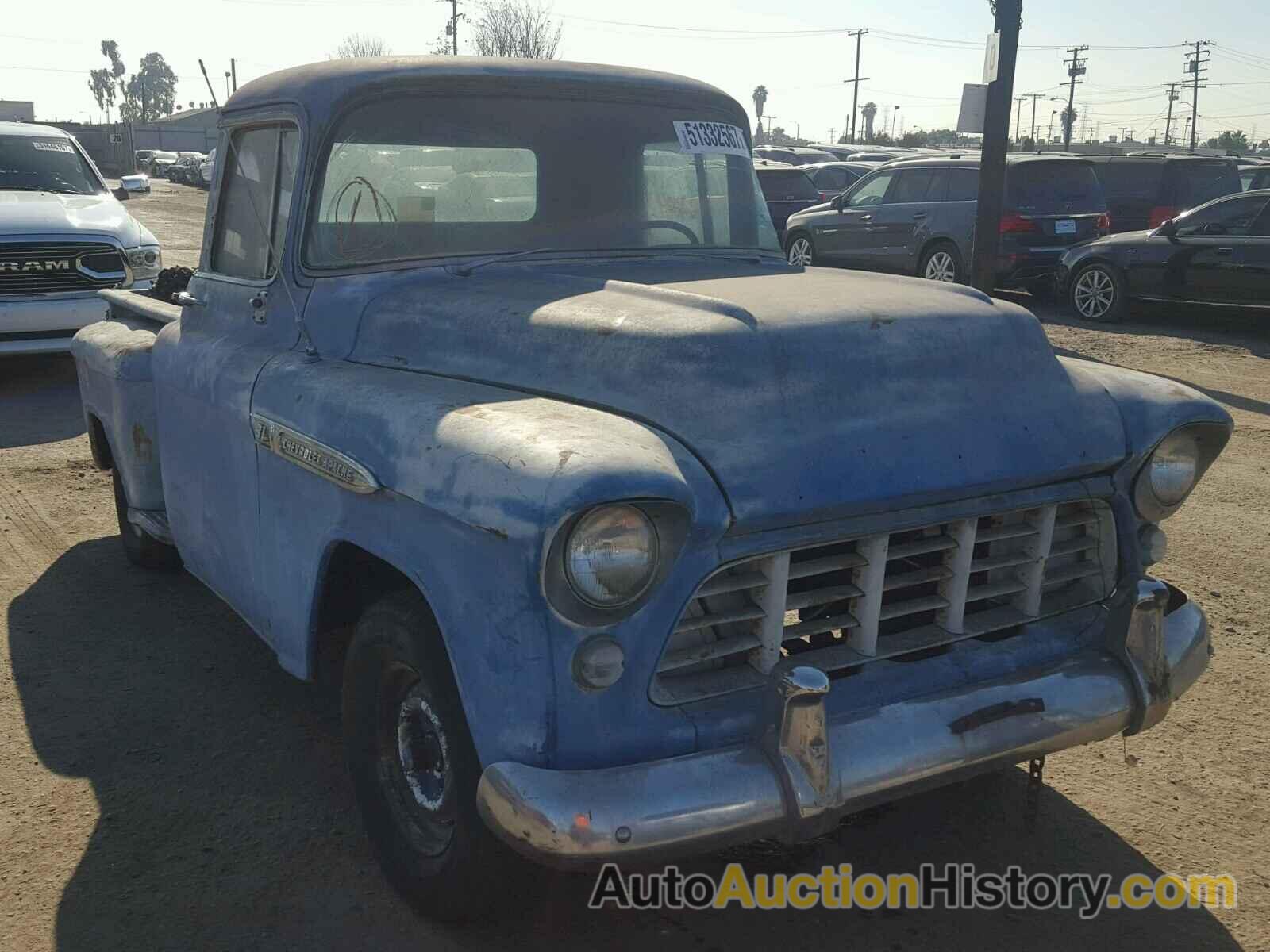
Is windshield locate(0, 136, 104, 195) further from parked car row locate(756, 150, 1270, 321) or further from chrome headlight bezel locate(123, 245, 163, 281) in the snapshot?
parked car row locate(756, 150, 1270, 321)

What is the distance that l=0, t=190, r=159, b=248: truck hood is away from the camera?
28.8ft

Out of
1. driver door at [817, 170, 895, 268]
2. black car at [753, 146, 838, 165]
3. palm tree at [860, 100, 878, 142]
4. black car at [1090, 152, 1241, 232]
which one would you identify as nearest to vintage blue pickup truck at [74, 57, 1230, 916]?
driver door at [817, 170, 895, 268]

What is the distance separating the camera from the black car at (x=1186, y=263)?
444 inches

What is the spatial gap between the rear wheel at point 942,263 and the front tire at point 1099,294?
1.25 meters

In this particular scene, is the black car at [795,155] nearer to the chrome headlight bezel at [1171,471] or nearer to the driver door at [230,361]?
the driver door at [230,361]

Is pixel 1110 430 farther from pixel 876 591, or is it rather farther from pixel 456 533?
pixel 456 533

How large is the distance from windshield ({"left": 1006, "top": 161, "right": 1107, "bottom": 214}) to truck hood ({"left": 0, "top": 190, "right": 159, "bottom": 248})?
8.88m

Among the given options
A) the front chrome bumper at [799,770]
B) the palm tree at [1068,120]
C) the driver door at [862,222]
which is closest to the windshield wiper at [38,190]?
the driver door at [862,222]

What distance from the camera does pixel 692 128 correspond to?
3.94 metres

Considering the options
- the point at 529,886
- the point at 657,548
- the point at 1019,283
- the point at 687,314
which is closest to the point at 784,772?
the point at 657,548

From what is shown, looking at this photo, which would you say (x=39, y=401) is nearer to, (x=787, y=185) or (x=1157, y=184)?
(x=787, y=185)

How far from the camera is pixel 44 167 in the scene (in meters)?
10.0

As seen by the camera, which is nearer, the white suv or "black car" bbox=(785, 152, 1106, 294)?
the white suv

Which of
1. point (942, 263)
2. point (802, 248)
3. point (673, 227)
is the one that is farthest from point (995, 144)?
point (673, 227)
